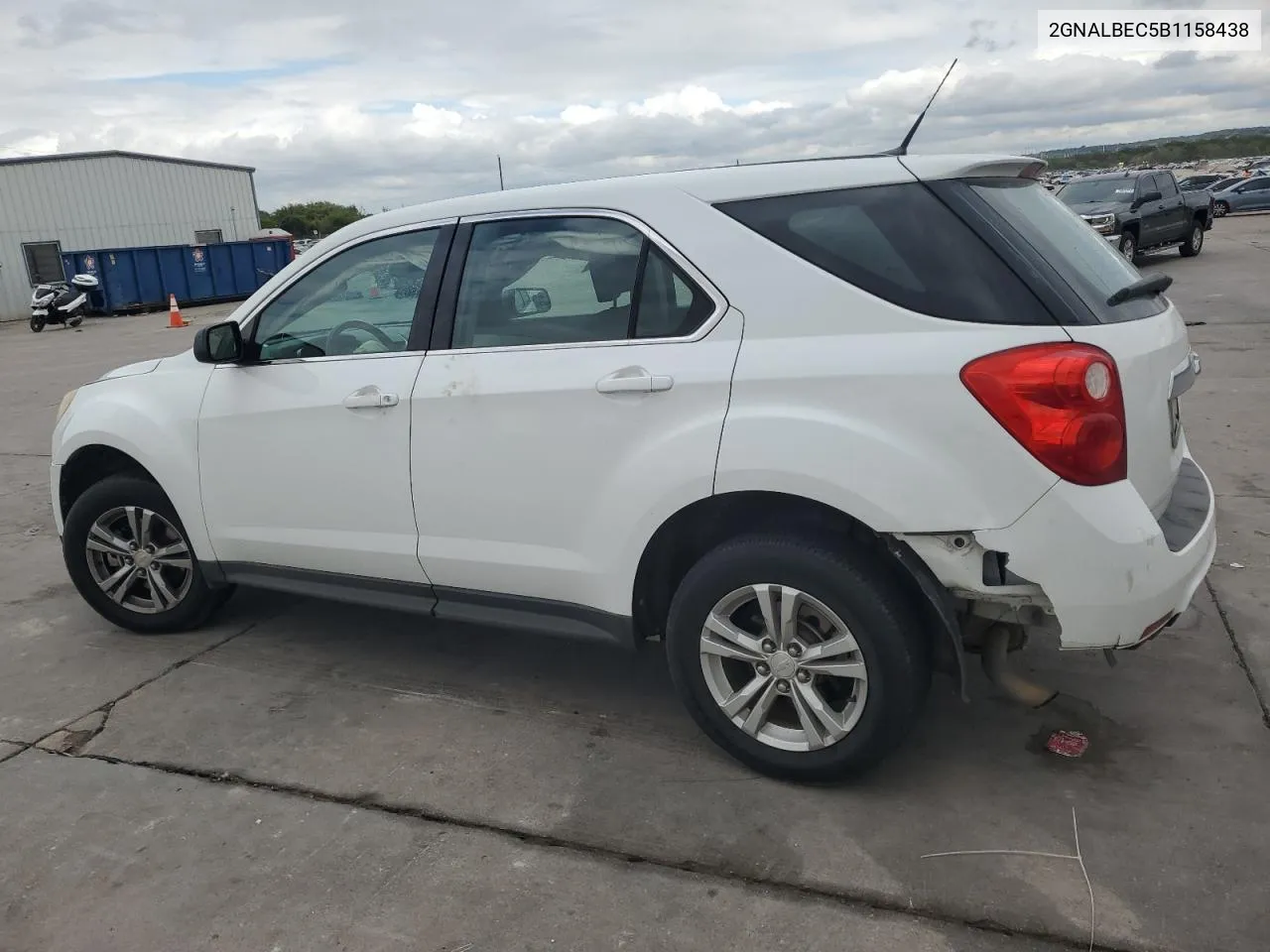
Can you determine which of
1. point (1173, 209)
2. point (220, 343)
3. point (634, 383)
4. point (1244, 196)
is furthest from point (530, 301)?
point (1244, 196)

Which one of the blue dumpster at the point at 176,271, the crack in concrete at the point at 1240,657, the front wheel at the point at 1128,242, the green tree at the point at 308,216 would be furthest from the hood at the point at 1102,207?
the green tree at the point at 308,216

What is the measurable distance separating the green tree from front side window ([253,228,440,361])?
75.5m

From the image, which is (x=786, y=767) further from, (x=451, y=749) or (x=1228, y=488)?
(x=1228, y=488)

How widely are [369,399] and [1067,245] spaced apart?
7.56ft

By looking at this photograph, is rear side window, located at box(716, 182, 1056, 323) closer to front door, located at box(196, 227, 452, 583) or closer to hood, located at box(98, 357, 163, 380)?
front door, located at box(196, 227, 452, 583)

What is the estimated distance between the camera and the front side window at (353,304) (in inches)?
146

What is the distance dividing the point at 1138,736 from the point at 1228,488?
3.14 metres

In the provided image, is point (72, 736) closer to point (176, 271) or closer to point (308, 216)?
point (176, 271)

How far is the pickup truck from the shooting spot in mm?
17656

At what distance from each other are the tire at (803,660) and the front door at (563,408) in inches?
10.1

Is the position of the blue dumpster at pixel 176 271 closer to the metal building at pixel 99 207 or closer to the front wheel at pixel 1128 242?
the metal building at pixel 99 207

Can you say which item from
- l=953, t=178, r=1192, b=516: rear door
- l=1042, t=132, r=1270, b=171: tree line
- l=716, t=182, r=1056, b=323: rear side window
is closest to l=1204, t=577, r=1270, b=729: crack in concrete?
l=953, t=178, r=1192, b=516: rear door

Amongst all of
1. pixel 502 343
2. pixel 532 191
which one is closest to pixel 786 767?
pixel 502 343

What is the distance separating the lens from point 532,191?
11.7ft
